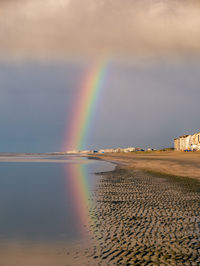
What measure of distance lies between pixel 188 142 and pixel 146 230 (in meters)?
147

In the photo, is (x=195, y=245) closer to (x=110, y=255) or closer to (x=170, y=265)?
(x=170, y=265)

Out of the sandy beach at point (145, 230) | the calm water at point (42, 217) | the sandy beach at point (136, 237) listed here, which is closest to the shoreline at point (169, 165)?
the sandy beach at point (145, 230)

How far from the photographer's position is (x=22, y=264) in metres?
5.97

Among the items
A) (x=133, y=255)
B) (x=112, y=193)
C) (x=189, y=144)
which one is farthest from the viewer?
(x=189, y=144)

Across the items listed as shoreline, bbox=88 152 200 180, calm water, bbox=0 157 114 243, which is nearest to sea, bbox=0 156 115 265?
calm water, bbox=0 157 114 243

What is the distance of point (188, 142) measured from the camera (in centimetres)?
14438

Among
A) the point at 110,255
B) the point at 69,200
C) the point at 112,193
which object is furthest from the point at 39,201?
the point at 110,255

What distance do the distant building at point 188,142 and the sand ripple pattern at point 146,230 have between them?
4616 inches

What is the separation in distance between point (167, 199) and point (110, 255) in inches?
325

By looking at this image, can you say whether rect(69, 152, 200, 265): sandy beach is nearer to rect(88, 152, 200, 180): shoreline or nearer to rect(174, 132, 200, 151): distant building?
rect(88, 152, 200, 180): shoreline

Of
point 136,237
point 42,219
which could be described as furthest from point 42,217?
point 136,237

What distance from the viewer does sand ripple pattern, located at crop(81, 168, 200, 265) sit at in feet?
20.2

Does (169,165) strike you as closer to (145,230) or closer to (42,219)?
(42,219)

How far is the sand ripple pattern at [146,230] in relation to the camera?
242 inches
